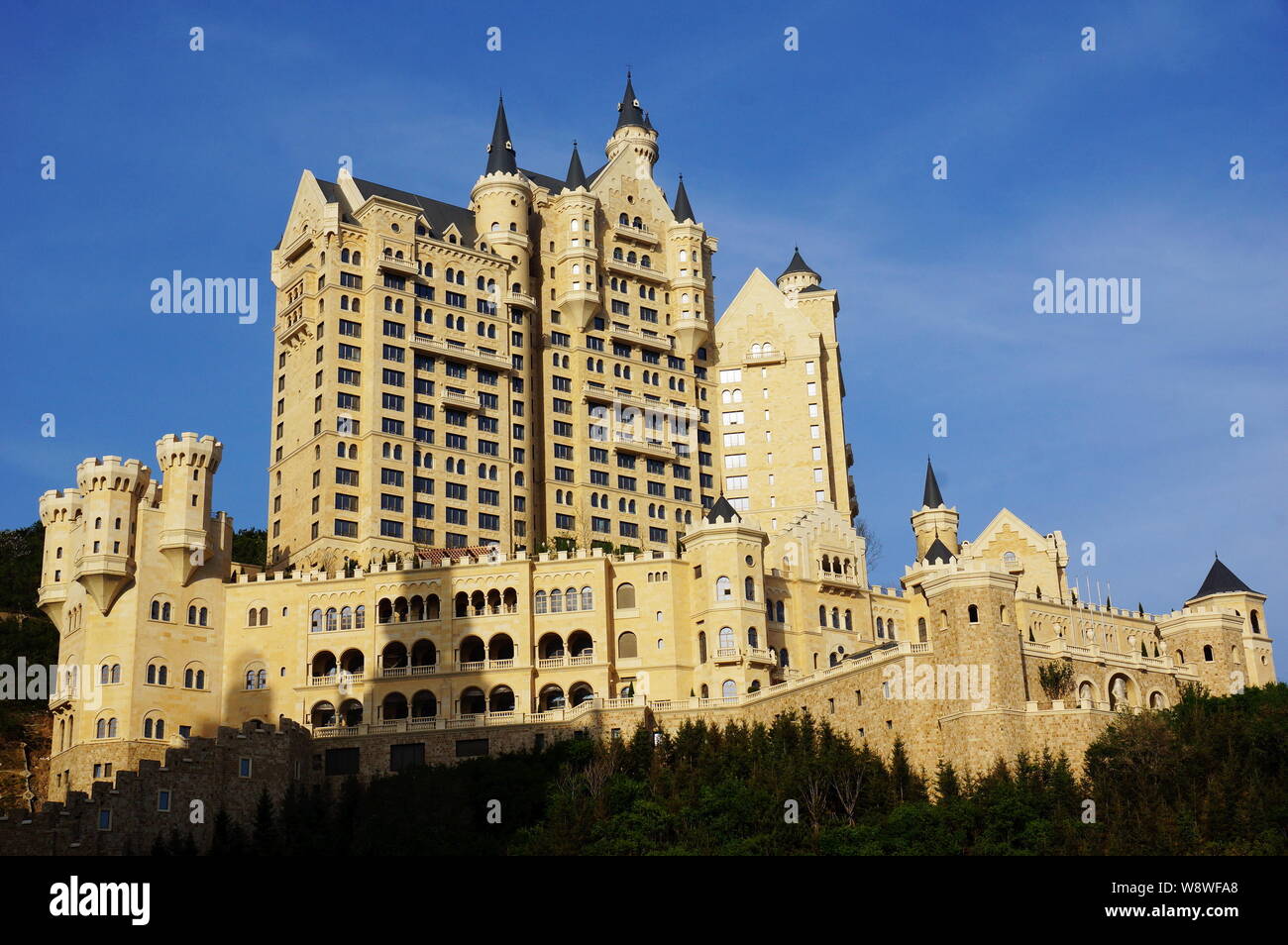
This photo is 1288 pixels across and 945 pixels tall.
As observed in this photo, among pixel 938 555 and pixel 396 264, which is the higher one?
pixel 396 264

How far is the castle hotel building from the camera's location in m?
92.2

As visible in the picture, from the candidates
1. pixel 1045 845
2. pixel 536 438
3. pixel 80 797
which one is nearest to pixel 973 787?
pixel 1045 845

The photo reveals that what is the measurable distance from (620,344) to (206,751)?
6542cm

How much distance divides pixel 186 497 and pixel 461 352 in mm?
33465

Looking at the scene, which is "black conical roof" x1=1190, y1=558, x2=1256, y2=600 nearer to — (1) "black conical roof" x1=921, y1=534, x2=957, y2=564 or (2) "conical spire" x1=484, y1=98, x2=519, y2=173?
(1) "black conical roof" x1=921, y1=534, x2=957, y2=564

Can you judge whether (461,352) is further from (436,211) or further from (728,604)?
(728,604)

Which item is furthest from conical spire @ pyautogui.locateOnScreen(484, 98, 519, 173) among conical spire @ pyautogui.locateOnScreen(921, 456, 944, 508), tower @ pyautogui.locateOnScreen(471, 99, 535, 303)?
conical spire @ pyautogui.locateOnScreen(921, 456, 944, 508)

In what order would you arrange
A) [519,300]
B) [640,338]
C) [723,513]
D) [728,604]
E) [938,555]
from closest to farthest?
[728,604], [723,513], [938,555], [519,300], [640,338]

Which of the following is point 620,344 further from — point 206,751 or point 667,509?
point 206,751

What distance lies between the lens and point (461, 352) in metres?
129

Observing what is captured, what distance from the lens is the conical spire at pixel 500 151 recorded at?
13988 centimetres

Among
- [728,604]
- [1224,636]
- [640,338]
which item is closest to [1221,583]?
[1224,636]

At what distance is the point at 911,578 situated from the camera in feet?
375

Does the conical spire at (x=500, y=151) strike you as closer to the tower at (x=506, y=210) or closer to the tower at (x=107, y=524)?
the tower at (x=506, y=210)
